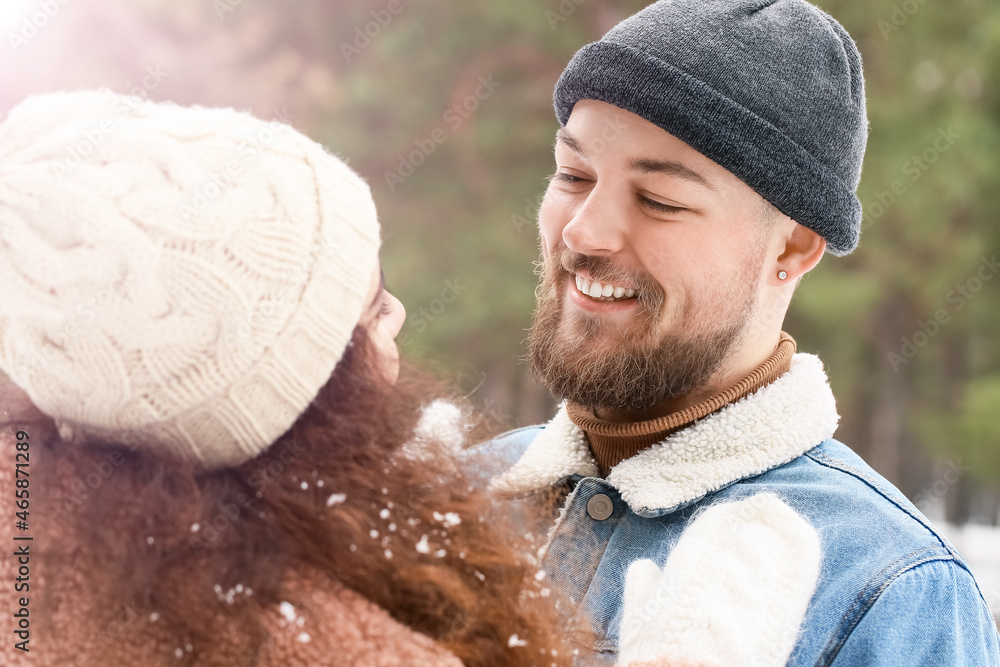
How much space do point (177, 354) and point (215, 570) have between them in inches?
9.6

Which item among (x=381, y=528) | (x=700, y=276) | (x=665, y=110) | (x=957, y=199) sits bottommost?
(x=957, y=199)

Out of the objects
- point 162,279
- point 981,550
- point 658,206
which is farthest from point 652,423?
point 981,550

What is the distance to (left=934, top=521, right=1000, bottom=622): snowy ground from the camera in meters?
8.51

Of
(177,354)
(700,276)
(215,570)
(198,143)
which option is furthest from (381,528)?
(700,276)

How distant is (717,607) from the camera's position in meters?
1.34

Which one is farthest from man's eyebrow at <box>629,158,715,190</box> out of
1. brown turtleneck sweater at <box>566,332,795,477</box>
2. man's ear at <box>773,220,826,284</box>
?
brown turtleneck sweater at <box>566,332,795,477</box>

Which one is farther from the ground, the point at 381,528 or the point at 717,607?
the point at 381,528

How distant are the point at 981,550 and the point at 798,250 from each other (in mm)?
10362

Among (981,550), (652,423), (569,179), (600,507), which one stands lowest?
(981,550)

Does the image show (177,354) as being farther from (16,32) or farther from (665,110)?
(16,32)

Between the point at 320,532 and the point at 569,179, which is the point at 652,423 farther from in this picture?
the point at 320,532

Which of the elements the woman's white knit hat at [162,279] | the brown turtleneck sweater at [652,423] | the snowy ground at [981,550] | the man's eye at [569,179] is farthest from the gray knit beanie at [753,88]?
the snowy ground at [981,550]

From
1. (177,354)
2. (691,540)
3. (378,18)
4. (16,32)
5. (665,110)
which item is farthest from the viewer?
(378,18)

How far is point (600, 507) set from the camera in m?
1.75
